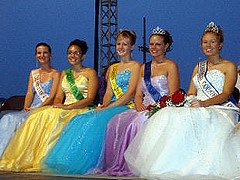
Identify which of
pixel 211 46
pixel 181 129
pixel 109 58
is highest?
pixel 211 46

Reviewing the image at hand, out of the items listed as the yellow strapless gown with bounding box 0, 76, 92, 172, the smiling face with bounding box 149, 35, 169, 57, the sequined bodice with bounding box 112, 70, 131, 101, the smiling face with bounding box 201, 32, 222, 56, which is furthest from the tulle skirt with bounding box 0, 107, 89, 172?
the smiling face with bounding box 201, 32, 222, 56

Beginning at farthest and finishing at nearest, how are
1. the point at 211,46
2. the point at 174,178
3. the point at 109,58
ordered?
the point at 109,58 → the point at 211,46 → the point at 174,178

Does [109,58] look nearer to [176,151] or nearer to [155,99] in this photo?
[155,99]

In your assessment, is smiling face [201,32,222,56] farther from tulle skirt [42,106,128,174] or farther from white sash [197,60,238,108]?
tulle skirt [42,106,128,174]

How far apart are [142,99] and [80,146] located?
68cm

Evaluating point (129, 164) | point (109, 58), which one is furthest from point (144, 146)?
point (109, 58)

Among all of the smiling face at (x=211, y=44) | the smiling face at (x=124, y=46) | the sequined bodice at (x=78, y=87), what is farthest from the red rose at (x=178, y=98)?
the sequined bodice at (x=78, y=87)

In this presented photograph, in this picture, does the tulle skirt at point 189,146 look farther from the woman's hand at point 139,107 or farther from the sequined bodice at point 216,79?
the woman's hand at point 139,107

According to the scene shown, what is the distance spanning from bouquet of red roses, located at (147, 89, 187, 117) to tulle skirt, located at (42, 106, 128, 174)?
21.5 inches

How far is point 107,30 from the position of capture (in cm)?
1656

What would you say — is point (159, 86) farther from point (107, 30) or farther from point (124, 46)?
point (107, 30)

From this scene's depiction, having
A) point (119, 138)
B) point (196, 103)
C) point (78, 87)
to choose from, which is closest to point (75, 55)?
point (78, 87)

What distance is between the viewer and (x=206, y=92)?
4.83 metres

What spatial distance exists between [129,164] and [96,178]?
268 mm
